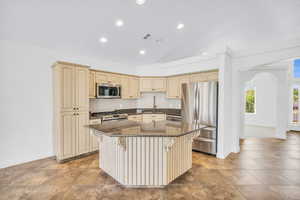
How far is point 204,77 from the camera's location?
4453 mm

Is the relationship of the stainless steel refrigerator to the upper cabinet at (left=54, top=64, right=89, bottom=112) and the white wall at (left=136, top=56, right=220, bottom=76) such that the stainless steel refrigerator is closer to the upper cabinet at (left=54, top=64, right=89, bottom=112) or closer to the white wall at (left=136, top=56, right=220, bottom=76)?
the white wall at (left=136, top=56, right=220, bottom=76)

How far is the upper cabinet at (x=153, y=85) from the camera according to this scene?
5461mm

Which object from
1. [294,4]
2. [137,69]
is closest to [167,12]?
[294,4]

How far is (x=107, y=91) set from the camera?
14.6 feet

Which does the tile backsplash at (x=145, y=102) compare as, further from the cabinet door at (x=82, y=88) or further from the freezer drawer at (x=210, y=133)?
the freezer drawer at (x=210, y=133)

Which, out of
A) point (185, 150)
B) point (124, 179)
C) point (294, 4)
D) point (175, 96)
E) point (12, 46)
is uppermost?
point (294, 4)

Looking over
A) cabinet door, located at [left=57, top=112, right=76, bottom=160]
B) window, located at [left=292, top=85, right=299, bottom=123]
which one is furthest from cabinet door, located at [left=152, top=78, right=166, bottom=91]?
window, located at [left=292, top=85, right=299, bottom=123]

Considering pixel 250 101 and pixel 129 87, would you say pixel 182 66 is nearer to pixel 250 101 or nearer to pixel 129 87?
pixel 129 87

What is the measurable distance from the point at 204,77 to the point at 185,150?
2610 mm

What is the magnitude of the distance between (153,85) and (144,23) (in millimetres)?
2411

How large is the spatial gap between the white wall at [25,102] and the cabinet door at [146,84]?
2748mm

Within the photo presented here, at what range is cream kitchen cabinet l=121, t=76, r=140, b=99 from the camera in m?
4.98

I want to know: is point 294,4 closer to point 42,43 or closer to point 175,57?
point 175,57

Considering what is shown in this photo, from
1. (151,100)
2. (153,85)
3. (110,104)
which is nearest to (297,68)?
(153,85)
